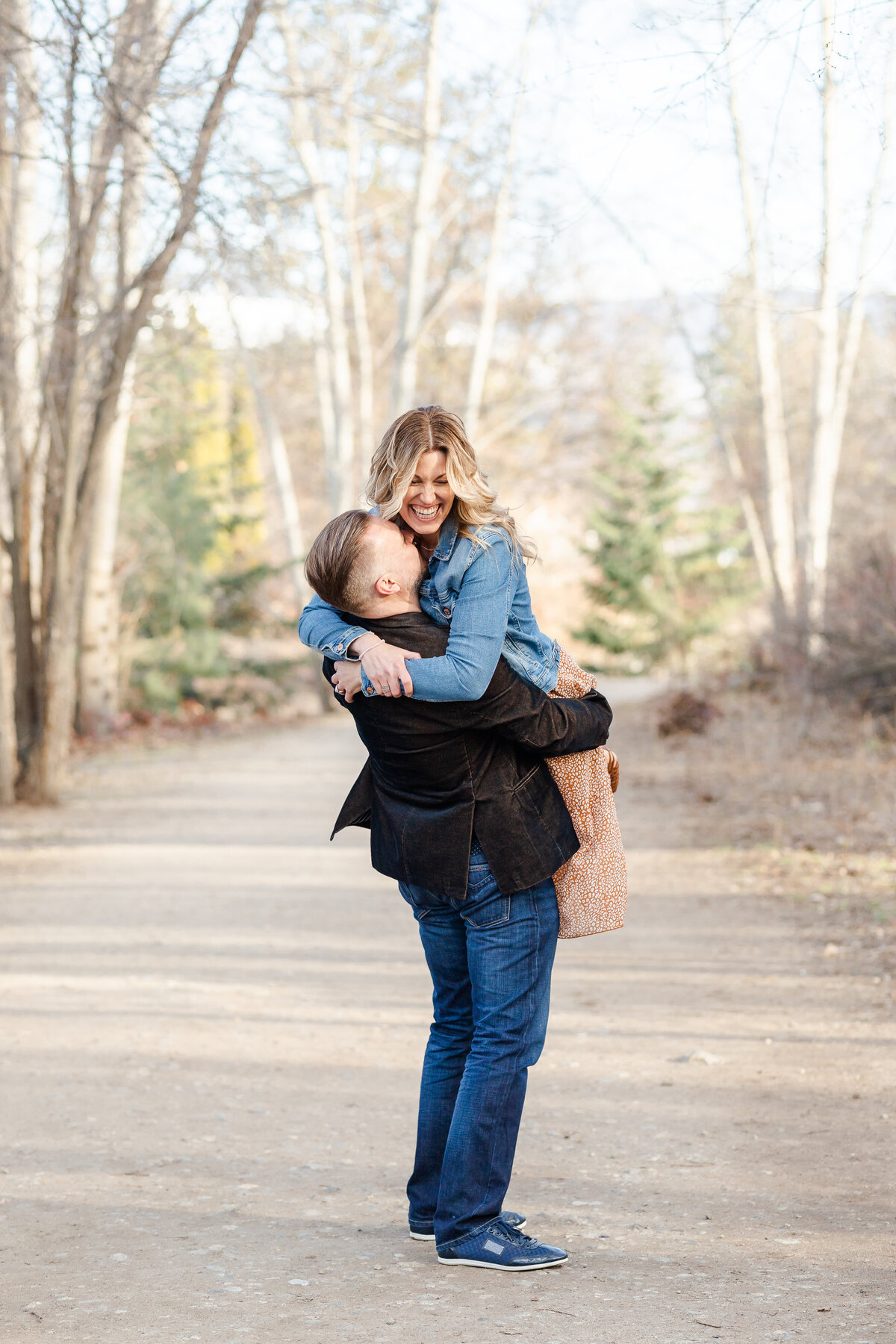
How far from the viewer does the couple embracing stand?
327 cm

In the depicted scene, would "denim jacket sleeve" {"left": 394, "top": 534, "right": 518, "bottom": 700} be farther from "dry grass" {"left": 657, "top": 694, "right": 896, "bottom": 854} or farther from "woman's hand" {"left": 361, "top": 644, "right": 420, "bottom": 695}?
"dry grass" {"left": 657, "top": 694, "right": 896, "bottom": 854}

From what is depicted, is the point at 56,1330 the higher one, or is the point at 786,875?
the point at 56,1330

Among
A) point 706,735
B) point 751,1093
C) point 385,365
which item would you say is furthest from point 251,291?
point 385,365

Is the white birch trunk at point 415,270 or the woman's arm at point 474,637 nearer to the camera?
the woman's arm at point 474,637

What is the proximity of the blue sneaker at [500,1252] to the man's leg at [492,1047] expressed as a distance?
0.09 feet

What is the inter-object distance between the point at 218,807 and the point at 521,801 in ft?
33.4

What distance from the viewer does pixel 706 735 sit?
17953 mm

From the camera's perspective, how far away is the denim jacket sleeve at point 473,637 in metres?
3.20

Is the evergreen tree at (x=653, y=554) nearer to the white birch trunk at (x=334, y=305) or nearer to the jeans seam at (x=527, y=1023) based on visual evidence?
the white birch trunk at (x=334, y=305)

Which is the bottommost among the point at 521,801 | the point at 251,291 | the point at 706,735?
the point at 706,735

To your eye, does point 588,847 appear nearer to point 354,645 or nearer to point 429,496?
point 354,645

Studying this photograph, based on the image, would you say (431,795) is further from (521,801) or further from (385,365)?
(385,365)

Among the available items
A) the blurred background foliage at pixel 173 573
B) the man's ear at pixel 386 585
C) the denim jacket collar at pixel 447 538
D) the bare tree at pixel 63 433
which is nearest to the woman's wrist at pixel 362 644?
the man's ear at pixel 386 585

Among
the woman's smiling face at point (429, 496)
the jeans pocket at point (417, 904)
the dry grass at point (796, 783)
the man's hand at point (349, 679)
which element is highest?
the woman's smiling face at point (429, 496)
